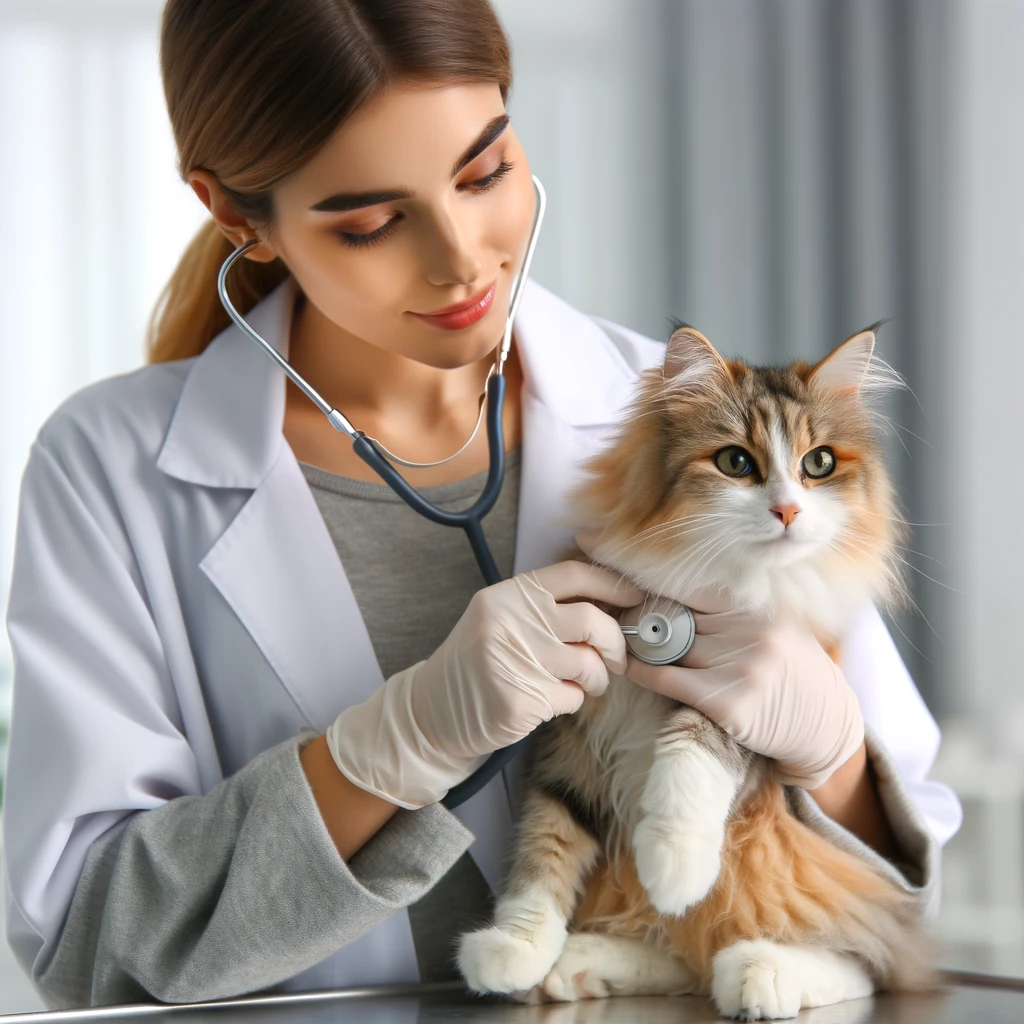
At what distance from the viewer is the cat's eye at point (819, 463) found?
1.21 metres

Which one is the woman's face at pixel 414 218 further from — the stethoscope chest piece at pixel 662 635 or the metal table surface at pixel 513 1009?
the metal table surface at pixel 513 1009

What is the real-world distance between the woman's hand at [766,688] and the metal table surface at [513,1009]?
27cm

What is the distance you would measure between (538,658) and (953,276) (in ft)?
7.99

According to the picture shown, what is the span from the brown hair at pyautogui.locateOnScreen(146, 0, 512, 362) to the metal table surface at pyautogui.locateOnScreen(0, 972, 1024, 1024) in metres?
0.97

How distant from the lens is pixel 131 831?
125cm

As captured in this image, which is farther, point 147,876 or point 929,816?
point 929,816

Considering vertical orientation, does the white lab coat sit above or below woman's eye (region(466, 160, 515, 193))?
below

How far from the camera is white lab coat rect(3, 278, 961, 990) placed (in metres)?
1.29

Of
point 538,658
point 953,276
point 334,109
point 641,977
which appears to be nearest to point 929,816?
point 641,977

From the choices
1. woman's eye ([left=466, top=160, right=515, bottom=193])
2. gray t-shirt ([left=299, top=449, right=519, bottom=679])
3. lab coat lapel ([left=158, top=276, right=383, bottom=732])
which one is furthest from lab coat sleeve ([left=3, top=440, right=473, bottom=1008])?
woman's eye ([left=466, top=160, right=515, bottom=193])

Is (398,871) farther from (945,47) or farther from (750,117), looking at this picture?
(945,47)

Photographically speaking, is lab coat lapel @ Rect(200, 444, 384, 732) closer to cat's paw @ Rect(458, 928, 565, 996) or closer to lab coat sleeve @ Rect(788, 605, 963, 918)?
cat's paw @ Rect(458, 928, 565, 996)

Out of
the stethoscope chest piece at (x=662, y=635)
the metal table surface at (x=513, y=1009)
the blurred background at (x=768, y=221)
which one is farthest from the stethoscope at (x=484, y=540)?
the blurred background at (x=768, y=221)

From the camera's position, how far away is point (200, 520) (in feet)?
4.80
